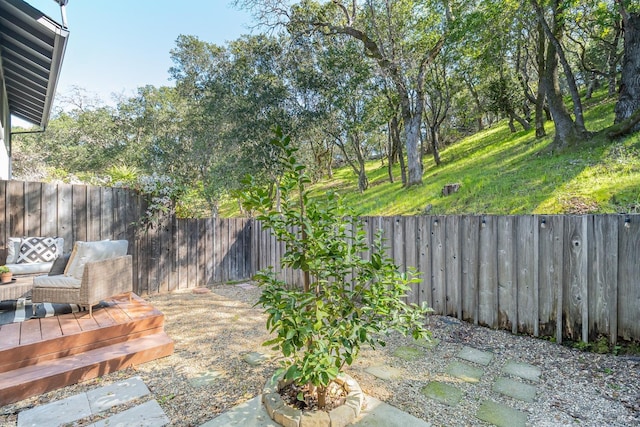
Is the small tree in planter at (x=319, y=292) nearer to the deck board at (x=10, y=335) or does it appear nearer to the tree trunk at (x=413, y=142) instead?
the deck board at (x=10, y=335)

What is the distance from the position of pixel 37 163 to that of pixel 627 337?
15668mm

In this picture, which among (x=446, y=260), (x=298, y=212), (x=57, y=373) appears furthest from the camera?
(x=446, y=260)

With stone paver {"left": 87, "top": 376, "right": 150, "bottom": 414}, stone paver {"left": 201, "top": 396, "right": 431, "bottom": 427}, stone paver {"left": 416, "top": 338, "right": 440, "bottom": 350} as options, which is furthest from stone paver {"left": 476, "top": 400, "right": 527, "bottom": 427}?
stone paver {"left": 87, "top": 376, "right": 150, "bottom": 414}

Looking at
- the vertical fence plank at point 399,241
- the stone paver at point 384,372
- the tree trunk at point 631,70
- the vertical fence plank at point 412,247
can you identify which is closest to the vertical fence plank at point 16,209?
the stone paver at point 384,372

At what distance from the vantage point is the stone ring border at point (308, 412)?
5.56 ft

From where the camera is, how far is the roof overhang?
353cm

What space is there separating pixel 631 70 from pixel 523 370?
21.8 ft

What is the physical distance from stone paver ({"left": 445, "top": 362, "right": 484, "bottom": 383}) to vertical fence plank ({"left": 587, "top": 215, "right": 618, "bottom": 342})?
43.1 inches

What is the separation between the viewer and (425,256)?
12.2ft

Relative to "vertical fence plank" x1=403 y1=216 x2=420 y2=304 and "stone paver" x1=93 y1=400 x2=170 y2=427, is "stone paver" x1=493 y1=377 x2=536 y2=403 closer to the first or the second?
"vertical fence plank" x1=403 y1=216 x2=420 y2=304

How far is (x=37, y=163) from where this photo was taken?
1123 centimetres

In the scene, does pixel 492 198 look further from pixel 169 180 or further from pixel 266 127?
pixel 266 127

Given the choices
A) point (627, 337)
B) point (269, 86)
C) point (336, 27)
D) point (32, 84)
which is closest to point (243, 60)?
point (269, 86)

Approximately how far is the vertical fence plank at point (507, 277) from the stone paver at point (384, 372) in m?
1.41
